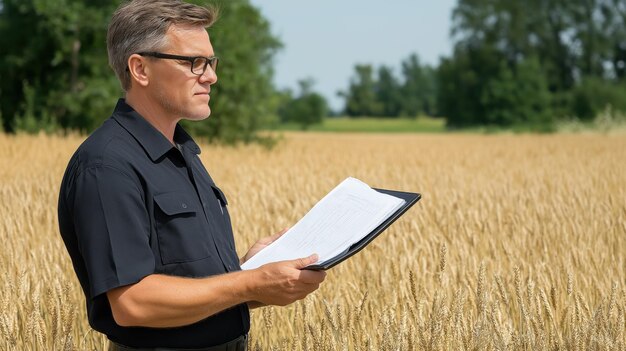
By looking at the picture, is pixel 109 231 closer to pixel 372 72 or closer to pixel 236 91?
pixel 236 91

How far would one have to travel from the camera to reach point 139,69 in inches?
79.8

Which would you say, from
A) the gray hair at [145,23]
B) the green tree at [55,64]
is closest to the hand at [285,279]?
the gray hair at [145,23]

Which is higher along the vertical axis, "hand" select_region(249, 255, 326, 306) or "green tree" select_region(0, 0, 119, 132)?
"green tree" select_region(0, 0, 119, 132)

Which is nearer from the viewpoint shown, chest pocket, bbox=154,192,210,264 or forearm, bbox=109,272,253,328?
forearm, bbox=109,272,253,328

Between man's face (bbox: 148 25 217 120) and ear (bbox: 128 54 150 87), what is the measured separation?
0.01 metres

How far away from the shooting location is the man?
5.95 feet

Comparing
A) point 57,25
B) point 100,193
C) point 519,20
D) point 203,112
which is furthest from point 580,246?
point 519,20

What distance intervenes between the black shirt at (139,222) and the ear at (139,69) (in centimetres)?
9

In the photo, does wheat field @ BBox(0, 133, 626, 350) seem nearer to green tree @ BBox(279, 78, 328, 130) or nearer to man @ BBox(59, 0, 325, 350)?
man @ BBox(59, 0, 325, 350)

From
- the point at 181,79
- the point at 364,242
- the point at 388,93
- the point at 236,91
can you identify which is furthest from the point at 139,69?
the point at 388,93

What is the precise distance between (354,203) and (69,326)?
111 cm

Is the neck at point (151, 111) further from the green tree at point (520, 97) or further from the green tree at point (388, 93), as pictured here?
the green tree at point (388, 93)

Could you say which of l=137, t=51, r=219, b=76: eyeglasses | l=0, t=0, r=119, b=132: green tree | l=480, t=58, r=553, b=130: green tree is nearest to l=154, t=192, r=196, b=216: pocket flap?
l=137, t=51, r=219, b=76: eyeglasses

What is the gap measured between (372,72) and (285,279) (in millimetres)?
118990
